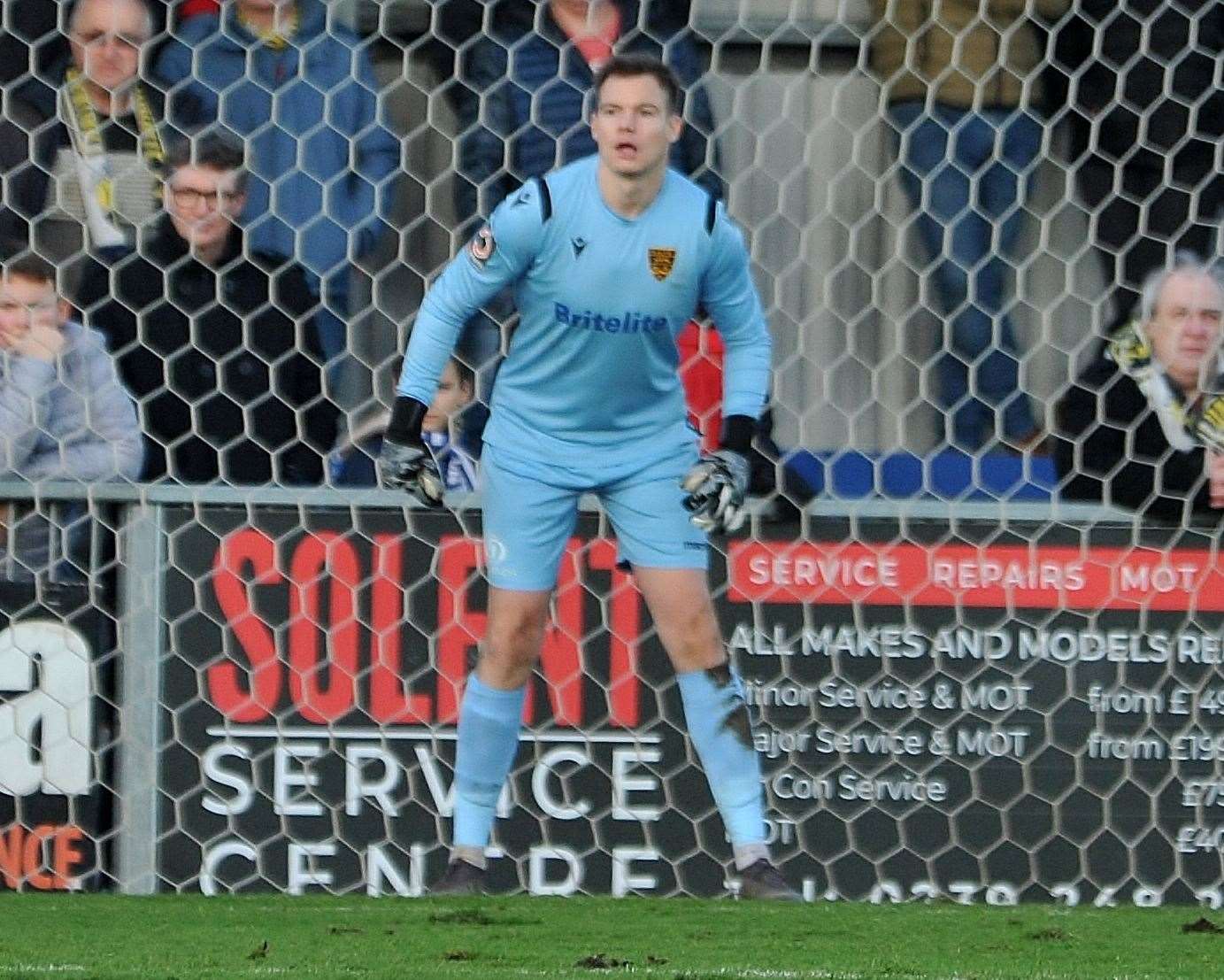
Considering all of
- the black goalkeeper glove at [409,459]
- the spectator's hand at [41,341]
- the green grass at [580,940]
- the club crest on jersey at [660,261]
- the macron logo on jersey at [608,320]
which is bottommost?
the green grass at [580,940]

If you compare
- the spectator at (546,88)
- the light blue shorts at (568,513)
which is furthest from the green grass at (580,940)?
the spectator at (546,88)

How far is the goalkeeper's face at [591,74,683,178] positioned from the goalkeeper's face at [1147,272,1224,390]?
144 centimetres

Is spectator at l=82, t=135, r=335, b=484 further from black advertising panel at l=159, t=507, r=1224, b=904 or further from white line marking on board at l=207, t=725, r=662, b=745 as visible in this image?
white line marking on board at l=207, t=725, r=662, b=745

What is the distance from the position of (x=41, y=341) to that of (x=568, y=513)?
4.33 feet

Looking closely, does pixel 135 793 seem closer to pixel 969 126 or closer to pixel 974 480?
pixel 974 480

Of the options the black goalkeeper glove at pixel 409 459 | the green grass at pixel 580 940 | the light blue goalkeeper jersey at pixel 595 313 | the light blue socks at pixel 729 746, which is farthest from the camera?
the light blue socks at pixel 729 746

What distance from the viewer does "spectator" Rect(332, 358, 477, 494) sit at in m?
6.21

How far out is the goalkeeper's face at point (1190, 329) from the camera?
20.5 feet

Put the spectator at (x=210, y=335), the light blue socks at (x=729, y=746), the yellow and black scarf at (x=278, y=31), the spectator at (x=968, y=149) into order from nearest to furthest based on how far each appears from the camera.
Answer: the light blue socks at (x=729, y=746) → the spectator at (x=210, y=335) → the yellow and black scarf at (x=278, y=31) → the spectator at (x=968, y=149)

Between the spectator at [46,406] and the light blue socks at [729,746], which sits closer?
the light blue socks at [729,746]

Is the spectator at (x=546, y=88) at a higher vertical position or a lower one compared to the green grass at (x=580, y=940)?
higher

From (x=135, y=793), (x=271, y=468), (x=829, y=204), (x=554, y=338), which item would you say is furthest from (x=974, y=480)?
(x=135, y=793)

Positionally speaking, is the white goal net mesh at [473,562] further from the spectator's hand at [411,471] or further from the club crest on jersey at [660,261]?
the club crest on jersey at [660,261]

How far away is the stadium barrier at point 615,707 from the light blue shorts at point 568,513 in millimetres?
471
